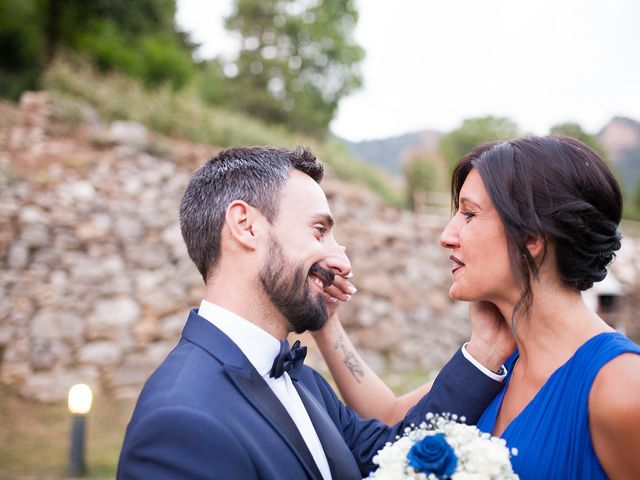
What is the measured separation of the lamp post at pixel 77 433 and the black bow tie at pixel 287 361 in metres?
3.67

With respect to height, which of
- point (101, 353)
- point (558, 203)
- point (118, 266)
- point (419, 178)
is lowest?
point (101, 353)

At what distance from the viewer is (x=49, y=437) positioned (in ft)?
19.3

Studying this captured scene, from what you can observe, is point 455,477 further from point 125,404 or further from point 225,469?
point 125,404

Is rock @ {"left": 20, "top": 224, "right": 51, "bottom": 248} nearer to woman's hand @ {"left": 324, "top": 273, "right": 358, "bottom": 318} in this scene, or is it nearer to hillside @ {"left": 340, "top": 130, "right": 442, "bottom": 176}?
woman's hand @ {"left": 324, "top": 273, "right": 358, "bottom": 318}

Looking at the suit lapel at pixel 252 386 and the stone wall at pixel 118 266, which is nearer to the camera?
the suit lapel at pixel 252 386

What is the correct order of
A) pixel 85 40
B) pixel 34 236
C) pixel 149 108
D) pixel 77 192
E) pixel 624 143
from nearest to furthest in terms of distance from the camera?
pixel 34 236
pixel 77 192
pixel 149 108
pixel 85 40
pixel 624 143

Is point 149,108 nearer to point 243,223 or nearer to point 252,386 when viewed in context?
point 243,223

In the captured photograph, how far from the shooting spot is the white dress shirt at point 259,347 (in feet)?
7.25

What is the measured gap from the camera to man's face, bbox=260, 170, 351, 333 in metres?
2.28

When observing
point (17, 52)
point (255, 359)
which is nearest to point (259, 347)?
point (255, 359)

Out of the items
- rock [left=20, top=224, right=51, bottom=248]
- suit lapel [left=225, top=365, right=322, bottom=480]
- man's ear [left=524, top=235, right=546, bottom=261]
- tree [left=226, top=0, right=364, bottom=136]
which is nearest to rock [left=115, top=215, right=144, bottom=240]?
rock [left=20, top=224, right=51, bottom=248]

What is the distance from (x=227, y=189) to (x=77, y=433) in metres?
3.96

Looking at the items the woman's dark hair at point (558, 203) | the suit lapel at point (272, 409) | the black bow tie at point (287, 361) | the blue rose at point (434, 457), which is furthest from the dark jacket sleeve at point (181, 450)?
the woman's dark hair at point (558, 203)

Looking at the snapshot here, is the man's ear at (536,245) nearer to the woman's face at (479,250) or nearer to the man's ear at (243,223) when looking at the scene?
the woman's face at (479,250)
